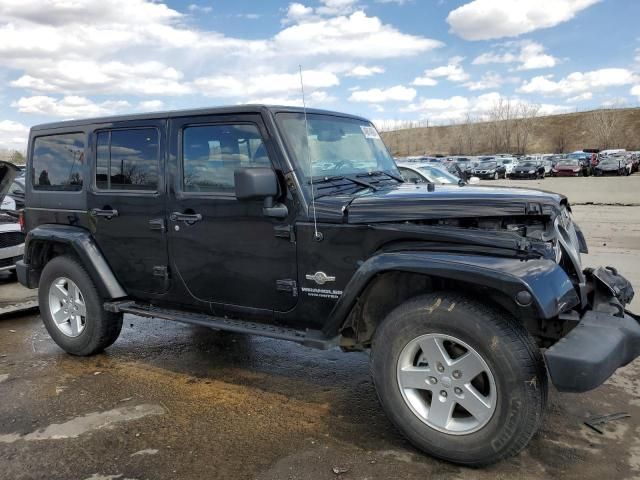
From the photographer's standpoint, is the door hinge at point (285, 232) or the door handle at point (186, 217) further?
the door handle at point (186, 217)

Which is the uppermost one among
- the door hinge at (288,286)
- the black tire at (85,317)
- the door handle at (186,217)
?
the door handle at (186,217)

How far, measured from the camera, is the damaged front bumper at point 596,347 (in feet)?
8.68

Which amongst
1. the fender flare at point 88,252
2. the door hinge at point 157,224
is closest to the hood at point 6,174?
the fender flare at point 88,252

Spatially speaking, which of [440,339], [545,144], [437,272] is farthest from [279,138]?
[545,144]

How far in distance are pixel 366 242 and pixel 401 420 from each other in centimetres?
103

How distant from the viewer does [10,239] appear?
806 cm

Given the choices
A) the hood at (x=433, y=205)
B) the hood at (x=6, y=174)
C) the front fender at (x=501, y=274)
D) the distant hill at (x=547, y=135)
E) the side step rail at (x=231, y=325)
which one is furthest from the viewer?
the distant hill at (x=547, y=135)

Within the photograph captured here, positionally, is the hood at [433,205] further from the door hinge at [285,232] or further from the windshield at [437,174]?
the windshield at [437,174]

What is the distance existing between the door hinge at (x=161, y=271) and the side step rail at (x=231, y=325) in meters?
0.29

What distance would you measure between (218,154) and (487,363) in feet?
7.41

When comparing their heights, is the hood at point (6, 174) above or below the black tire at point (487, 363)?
above

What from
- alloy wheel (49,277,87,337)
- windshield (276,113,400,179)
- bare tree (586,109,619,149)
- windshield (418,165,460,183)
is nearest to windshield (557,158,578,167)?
windshield (418,165,460,183)

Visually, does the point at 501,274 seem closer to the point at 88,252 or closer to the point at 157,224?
the point at 157,224

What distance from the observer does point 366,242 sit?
334cm
